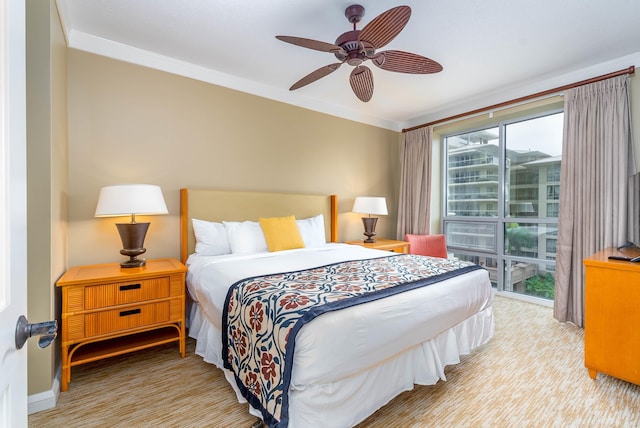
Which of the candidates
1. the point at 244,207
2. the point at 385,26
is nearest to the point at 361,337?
the point at 385,26

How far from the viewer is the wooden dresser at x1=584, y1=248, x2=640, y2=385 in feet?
6.25

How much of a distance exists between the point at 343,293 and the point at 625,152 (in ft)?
9.96

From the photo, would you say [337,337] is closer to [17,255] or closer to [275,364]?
[275,364]

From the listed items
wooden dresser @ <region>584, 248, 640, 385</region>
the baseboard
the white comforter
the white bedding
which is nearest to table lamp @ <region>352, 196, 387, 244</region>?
the white comforter

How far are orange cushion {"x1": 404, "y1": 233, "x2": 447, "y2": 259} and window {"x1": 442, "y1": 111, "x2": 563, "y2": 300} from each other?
64 cm

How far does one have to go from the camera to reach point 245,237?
9.61 ft

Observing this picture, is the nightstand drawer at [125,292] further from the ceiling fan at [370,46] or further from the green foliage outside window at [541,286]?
the green foliage outside window at [541,286]

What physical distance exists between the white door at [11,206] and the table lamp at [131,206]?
1.69 meters

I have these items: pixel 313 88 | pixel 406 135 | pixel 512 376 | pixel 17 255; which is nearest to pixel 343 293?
pixel 17 255

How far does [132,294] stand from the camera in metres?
2.16

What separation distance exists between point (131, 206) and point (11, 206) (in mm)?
1800

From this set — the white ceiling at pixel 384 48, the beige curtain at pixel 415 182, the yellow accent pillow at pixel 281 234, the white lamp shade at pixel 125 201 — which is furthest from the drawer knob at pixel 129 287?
the beige curtain at pixel 415 182

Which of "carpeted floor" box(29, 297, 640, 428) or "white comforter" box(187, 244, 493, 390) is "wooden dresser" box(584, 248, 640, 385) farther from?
"white comforter" box(187, 244, 493, 390)

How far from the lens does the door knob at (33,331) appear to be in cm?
65
